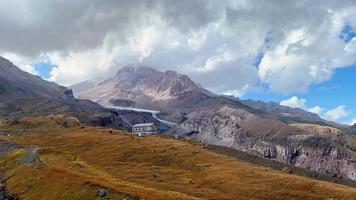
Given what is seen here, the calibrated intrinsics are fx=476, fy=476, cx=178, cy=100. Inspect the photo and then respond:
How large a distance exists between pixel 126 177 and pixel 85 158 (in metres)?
49.3

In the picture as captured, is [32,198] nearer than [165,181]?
Yes

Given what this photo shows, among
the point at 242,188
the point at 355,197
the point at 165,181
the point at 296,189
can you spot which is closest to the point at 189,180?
the point at 165,181

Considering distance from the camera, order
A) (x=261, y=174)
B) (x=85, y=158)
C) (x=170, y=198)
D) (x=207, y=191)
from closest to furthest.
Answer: (x=170, y=198), (x=207, y=191), (x=261, y=174), (x=85, y=158)

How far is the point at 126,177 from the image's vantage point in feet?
482

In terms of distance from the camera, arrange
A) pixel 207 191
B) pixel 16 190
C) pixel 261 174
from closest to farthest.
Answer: pixel 16 190 → pixel 207 191 → pixel 261 174

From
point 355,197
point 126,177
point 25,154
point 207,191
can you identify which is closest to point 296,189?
point 355,197

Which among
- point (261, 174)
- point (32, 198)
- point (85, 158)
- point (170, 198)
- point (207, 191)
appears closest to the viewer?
point (170, 198)

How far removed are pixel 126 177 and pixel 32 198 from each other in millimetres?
46641

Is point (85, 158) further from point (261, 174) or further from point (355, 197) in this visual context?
point (355, 197)

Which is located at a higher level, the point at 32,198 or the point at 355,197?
the point at 355,197

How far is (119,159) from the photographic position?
194875mm

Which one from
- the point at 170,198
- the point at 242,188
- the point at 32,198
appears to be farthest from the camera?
the point at 242,188

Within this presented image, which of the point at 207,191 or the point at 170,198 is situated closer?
the point at 170,198

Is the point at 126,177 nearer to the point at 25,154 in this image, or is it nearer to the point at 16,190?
the point at 16,190
